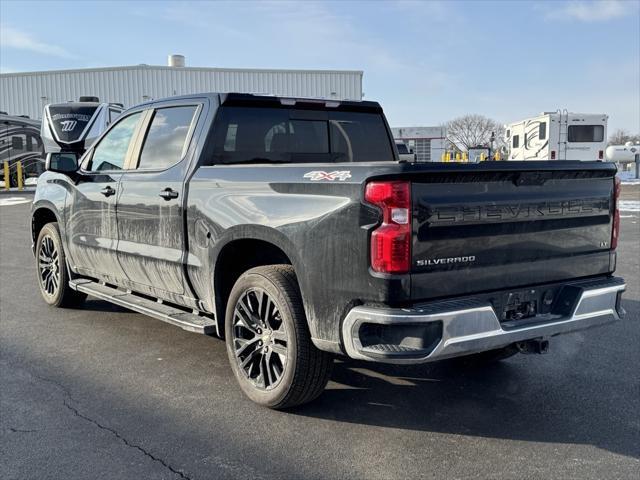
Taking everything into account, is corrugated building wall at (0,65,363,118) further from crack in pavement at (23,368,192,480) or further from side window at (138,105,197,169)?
crack in pavement at (23,368,192,480)

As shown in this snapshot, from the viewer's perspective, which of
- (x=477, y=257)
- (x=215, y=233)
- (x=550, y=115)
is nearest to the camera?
(x=477, y=257)

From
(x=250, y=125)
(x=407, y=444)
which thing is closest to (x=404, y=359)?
(x=407, y=444)

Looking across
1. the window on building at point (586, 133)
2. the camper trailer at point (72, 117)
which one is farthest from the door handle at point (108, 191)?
the window on building at point (586, 133)

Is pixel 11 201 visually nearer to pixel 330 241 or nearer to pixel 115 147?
pixel 115 147

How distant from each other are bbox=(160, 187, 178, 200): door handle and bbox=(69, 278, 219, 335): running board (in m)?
0.84

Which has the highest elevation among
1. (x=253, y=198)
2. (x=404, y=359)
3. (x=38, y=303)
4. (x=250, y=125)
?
(x=250, y=125)

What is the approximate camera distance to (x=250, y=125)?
4.67 m

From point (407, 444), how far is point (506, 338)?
2.54 ft

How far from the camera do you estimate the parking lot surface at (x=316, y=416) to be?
10.4 ft

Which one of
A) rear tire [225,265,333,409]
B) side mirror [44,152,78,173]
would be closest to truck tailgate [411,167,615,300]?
rear tire [225,265,333,409]

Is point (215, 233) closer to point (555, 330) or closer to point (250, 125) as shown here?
point (250, 125)

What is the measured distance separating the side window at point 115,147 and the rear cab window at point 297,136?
111cm

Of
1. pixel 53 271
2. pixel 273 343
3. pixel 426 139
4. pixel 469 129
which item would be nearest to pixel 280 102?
pixel 273 343

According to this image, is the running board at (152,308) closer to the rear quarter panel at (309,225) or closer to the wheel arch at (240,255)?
the wheel arch at (240,255)
